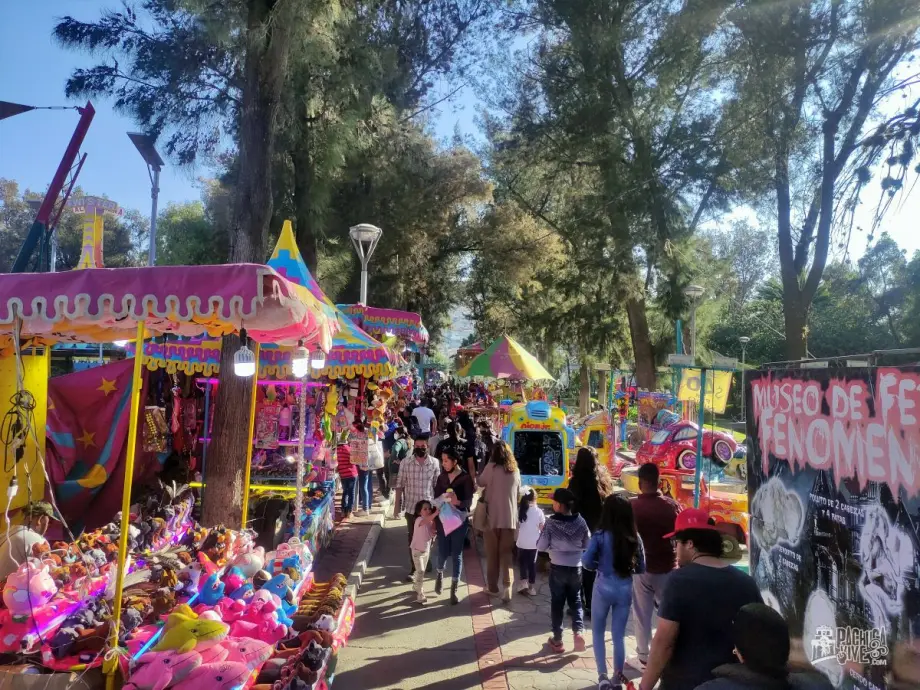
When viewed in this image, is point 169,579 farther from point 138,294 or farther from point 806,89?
point 806,89

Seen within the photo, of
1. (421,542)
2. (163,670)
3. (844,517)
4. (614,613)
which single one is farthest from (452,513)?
(844,517)

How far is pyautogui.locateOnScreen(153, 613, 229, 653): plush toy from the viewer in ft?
13.1

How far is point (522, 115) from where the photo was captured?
67.3ft

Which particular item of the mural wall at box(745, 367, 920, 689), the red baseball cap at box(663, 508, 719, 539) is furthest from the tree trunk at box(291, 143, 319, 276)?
the mural wall at box(745, 367, 920, 689)

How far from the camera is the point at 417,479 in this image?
7.68 m

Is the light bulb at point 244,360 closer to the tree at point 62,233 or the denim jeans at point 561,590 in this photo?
the denim jeans at point 561,590

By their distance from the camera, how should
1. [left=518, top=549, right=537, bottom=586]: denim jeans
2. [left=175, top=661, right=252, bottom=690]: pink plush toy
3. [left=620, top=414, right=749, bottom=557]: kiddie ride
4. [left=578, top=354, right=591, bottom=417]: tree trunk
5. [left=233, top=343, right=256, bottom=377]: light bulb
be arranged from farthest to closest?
[left=578, top=354, right=591, bottom=417]: tree trunk → [left=620, top=414, right=749, bottom=557]: kiddie ride → [left=518, top=549, right=537, bottom=586]: denim jeans → [left=233, top=343, right=256, bottom=377]: light bulb → [left=175, top=661, right=252, bottom=690]: pink plush toy

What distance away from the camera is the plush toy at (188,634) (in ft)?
13.1

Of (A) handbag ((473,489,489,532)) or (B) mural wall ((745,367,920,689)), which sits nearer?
(B) mural wall ((745,367,920,689))

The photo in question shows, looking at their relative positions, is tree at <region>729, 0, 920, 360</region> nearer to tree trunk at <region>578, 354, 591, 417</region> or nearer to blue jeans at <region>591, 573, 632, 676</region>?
blue jeans at <region>591, 573, 632, 676</region>

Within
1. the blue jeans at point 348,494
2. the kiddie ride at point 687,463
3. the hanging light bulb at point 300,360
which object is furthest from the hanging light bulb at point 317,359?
the kiddie ride at point 687,463

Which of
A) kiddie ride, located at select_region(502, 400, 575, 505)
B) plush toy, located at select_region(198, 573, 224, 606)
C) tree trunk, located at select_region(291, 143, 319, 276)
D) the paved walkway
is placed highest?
tree trunk, located at select_region(291, 143, 319, 276)

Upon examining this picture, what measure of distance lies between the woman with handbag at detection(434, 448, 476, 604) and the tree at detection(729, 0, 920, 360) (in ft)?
16.7

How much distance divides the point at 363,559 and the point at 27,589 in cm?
415
